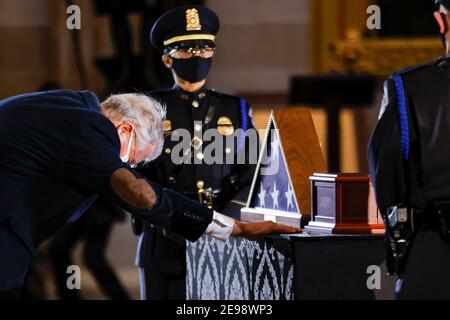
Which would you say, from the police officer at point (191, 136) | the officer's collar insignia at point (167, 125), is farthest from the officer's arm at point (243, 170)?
the officer's collar insignia at point (167, 125)

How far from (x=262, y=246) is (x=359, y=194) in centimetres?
40

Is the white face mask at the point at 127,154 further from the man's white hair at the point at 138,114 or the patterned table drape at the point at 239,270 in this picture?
the patterned table drape at the point at 239,270

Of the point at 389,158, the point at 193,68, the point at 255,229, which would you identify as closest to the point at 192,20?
the point at 193,68

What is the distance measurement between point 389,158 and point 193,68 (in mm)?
1773

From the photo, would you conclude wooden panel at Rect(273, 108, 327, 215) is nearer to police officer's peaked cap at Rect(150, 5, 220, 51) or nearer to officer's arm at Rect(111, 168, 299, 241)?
officer's arm at Rect(111, 168, 299, 241)

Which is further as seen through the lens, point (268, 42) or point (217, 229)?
point (268, 42)

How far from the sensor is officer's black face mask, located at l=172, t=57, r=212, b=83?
546cm

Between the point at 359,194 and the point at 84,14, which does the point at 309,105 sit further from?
the point at 359,194

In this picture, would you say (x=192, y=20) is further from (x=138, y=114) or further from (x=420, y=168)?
(x=420, y=168)

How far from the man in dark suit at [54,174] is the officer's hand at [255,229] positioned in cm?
31

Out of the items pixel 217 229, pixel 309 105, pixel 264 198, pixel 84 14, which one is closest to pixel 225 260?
pixel 264 198

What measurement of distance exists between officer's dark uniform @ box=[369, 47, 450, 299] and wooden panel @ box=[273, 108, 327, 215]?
0.84m

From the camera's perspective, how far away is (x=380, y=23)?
1037 cm
